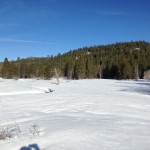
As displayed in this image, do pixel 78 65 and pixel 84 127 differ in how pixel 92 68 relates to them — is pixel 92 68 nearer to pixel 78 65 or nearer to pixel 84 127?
pixel 78 65

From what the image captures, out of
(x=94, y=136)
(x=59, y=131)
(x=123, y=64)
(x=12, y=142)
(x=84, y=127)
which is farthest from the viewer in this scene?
(x=123, y=64)

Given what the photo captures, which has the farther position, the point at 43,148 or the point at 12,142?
the point at 12,142

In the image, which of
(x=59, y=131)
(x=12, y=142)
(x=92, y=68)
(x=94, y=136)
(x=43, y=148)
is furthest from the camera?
(x=92, y=68)

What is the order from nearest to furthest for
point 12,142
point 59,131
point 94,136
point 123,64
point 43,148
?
1. point 43,148
2. point 12,142
3. point 94,136
4. point 59,131
5. point 123,64

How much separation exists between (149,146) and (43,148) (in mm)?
2615

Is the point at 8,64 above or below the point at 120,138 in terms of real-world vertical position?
above

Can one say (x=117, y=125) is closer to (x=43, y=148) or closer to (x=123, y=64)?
(x=43, y=148)

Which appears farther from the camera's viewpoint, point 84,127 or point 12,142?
point 84,127

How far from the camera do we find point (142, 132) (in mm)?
8984

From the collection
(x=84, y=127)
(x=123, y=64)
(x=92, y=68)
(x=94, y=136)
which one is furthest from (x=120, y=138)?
(x=92, y=68)

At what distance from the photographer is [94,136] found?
822cm

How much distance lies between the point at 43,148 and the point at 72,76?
11974cm

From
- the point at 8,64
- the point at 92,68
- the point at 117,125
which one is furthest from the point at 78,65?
the point at 117,125

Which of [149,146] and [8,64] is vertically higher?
[8,64]
